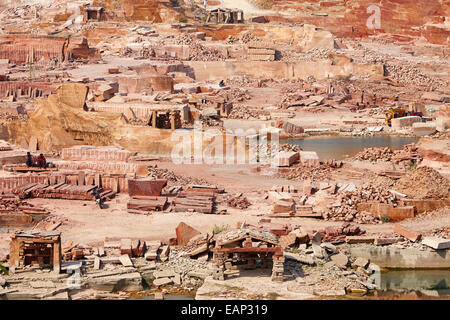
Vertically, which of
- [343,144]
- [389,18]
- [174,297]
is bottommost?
[174,297]

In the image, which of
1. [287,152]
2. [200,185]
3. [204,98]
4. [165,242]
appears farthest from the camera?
[204,98]

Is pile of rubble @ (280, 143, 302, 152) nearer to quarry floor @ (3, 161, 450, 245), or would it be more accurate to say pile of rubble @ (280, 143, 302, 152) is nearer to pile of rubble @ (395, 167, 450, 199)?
quarry floor @ (3, 161, 450, 245)

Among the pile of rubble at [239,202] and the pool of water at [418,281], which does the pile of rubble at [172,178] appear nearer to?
the pile of rubble at [239,202]

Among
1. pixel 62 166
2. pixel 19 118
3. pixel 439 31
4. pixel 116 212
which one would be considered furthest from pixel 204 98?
pixel 439 31

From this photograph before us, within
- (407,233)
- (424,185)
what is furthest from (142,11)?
(407,233)

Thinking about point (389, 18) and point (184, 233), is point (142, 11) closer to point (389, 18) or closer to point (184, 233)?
point (389, 18)

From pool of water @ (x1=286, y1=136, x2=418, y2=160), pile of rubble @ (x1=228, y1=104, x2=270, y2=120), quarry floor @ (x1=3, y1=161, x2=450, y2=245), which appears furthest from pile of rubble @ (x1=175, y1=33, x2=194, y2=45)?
quarry floor @ (x1=3, y1=161, x2=450, y2=245)

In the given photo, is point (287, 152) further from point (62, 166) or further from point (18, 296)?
point (18, 296)
